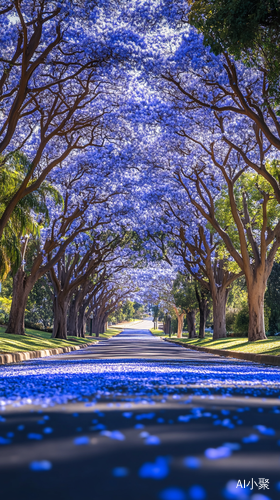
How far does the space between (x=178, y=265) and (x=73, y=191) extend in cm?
1497

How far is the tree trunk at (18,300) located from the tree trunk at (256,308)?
38.2ft

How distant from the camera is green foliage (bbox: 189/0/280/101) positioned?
36.9ft

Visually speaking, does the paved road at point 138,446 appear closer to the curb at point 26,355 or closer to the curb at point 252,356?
the curb at point 252,356

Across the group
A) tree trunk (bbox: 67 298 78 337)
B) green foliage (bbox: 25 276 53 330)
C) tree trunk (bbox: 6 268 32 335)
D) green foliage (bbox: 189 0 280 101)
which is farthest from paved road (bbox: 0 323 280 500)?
green foliage (bbox: 25 276 53 330)

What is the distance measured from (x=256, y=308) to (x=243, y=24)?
15206 millimetres

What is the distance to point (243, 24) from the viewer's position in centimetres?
1154

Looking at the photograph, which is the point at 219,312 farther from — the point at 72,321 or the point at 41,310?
the point at 41,310

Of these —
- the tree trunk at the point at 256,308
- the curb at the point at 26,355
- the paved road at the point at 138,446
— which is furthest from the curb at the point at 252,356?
the paved road at the point at 138,446

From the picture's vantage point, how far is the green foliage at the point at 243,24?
36.9 ft

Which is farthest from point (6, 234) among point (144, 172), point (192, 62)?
point (144, 172)

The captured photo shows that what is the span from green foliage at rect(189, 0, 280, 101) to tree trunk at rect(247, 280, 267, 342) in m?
12.6

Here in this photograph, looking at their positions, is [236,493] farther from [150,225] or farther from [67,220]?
[150,225]

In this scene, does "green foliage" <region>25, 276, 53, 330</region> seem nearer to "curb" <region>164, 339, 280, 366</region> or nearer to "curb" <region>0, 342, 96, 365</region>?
"curb" <region>0, 342, 96, 365</region>

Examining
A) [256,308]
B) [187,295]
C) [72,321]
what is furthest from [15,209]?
[187,295]
